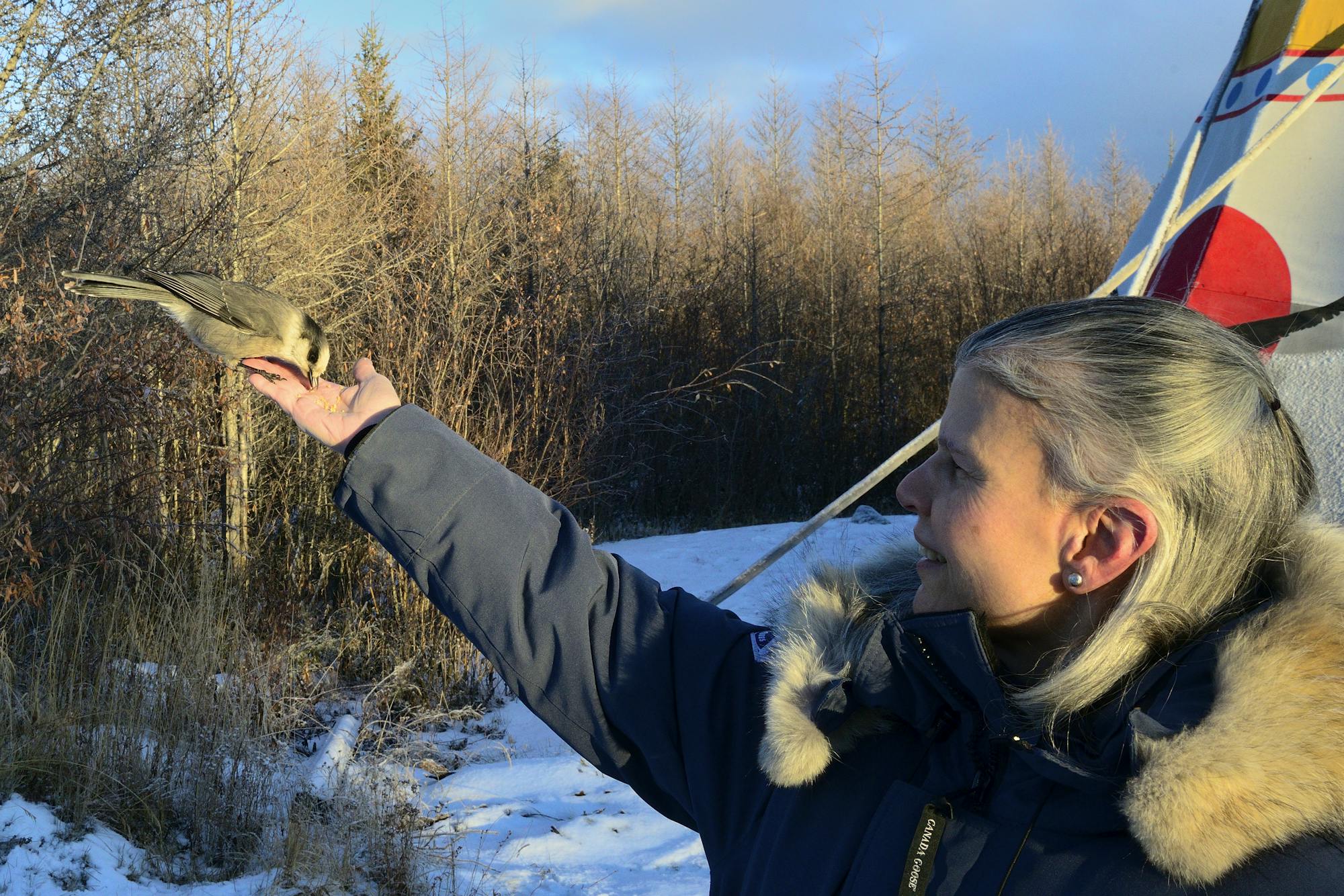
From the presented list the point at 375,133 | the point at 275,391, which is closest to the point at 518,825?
the point at 275,391

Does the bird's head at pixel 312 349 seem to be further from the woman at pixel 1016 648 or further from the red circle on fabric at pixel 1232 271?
the red circle on fabric at pixel 1232 271

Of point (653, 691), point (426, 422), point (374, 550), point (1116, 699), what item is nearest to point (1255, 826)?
point (1116, 699)

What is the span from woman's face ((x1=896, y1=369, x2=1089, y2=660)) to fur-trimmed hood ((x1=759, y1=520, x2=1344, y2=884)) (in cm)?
9

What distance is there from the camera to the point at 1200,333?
141 cm

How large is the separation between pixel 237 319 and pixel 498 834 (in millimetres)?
2677

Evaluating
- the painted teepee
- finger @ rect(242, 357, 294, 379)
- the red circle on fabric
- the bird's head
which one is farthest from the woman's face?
the red circle on fabric

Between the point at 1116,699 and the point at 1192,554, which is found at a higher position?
the point at 1192,554

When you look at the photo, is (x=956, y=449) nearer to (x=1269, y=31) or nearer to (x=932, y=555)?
(x=932, y=555)

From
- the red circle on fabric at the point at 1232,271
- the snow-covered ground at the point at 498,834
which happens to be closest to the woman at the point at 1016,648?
the snow-covered ground at the point at 498,834

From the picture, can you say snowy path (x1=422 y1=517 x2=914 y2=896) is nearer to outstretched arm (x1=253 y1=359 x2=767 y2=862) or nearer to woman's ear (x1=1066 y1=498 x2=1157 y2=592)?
outstretched arm (x1=253 y1=359 x2=767 y2=862)

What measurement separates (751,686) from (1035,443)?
63cm

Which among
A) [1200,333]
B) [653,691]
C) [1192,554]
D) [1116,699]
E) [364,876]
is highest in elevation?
[1200,333]

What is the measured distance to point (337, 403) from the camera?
199 cm

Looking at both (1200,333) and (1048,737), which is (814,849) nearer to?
(1048,737)
